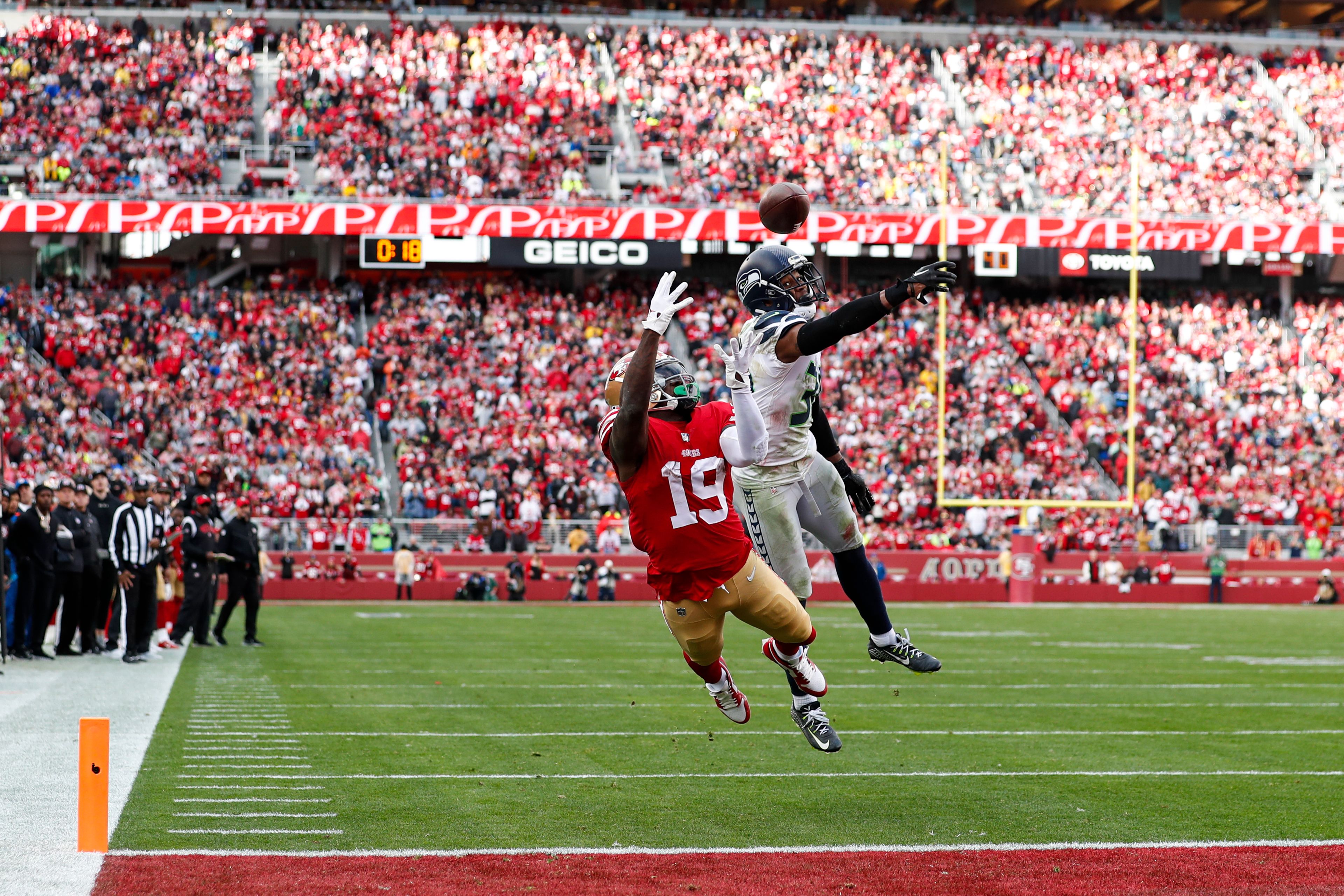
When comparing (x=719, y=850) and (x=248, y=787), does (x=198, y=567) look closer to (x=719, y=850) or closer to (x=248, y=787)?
(x=248, y=787)

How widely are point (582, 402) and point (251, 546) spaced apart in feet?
47.0

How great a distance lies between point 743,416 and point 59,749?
5.11 meters

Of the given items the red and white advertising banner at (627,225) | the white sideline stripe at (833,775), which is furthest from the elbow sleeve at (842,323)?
the red and white advertising banner at (627,225)

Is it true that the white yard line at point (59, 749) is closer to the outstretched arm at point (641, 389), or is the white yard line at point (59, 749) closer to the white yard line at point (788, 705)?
the white yard line at point (788, 705)

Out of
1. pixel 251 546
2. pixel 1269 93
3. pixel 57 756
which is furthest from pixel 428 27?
pixel 57 756

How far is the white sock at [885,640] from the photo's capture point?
736cm

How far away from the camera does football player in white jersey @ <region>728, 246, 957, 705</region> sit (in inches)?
271

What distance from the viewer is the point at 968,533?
2927 cm

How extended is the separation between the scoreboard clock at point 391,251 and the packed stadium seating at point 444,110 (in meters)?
1.19

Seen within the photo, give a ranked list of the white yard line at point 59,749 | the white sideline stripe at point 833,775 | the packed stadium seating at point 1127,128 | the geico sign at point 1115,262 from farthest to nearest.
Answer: the packed stadium seating at point 1127,128
the geico sign at point 1115,262
the white sideline stripe at point 833,775
the white yard line at point 59,749

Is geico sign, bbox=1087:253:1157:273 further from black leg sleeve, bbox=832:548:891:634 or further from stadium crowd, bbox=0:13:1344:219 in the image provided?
black leg sleeve, bbox=832:548:891:634

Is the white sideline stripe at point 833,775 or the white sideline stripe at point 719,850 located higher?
the white sideline stripe at point 719,850

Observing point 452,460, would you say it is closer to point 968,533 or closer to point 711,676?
point 968,533

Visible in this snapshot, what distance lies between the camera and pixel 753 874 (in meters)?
6.21
